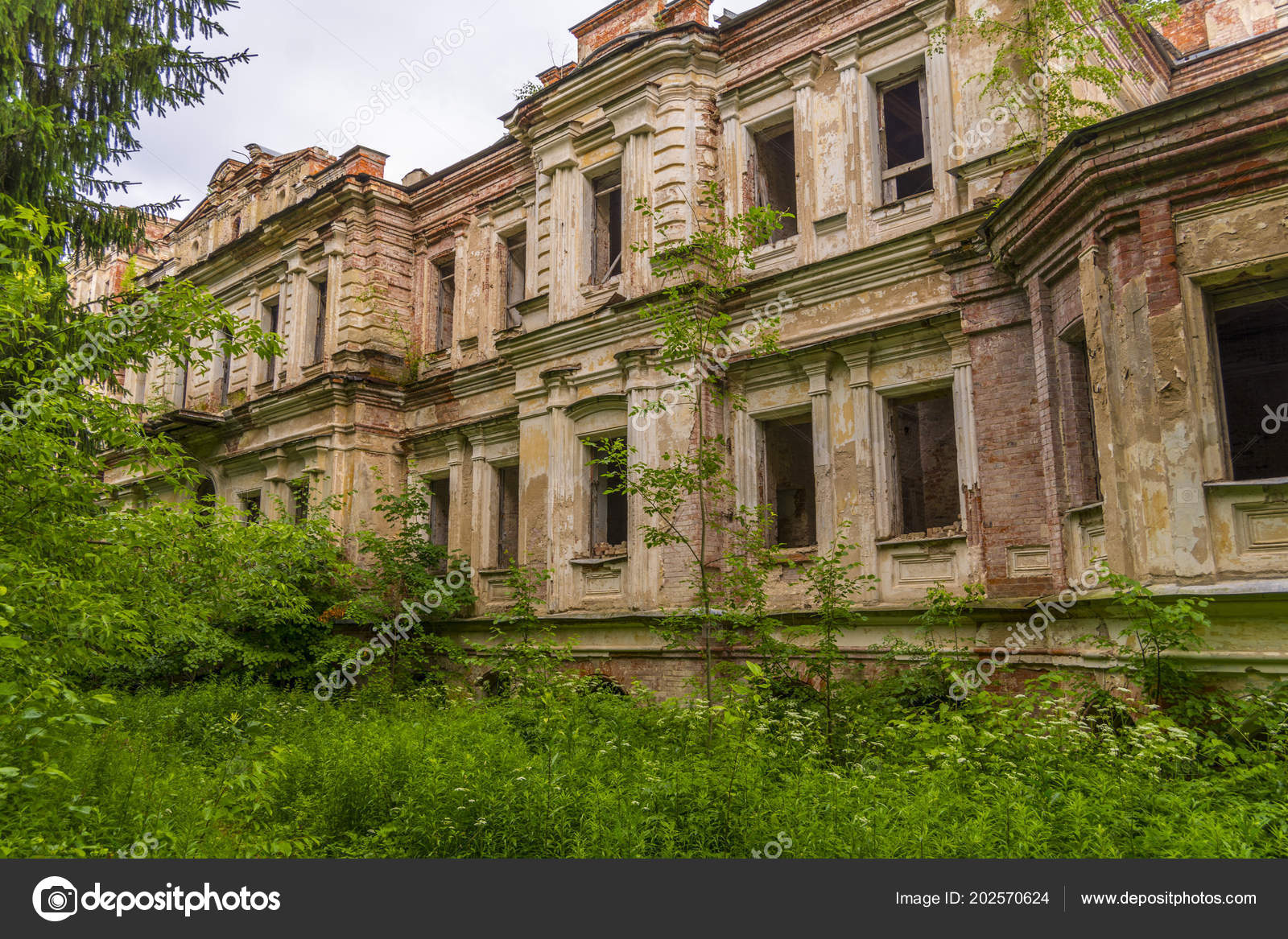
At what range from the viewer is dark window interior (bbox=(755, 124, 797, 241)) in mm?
12320

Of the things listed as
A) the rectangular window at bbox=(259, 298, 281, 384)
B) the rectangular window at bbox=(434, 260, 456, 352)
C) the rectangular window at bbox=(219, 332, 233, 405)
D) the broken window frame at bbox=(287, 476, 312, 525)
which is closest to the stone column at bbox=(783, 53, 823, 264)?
the rectangular window at bbox=(434, 260, 456, 352)

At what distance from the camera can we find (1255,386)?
484 inches

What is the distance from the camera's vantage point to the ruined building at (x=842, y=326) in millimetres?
7020

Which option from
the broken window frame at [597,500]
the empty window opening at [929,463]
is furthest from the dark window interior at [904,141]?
the broken window frame at [597,500]

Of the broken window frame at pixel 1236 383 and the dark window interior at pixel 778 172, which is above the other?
the dark window interior at pixel 778 172

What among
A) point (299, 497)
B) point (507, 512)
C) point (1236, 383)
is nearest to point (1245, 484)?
point (1236, 383)

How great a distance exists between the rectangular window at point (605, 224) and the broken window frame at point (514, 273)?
2011 mm

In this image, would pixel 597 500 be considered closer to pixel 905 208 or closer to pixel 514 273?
pixel 514 273

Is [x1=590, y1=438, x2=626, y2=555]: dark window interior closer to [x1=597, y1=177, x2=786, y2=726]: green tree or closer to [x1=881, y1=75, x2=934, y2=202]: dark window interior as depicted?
[x1=597, y1=177, x2=786, y2=726]: green tree

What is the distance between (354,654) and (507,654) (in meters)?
3.64

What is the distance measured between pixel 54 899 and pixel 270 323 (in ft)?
56.9

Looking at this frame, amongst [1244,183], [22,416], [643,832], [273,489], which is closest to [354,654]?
[273,489]

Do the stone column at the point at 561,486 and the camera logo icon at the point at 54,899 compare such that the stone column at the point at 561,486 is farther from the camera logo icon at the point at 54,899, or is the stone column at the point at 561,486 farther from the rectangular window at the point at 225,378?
the rectangular window at the point at 225,378

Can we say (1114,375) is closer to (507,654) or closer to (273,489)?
(507,654)
